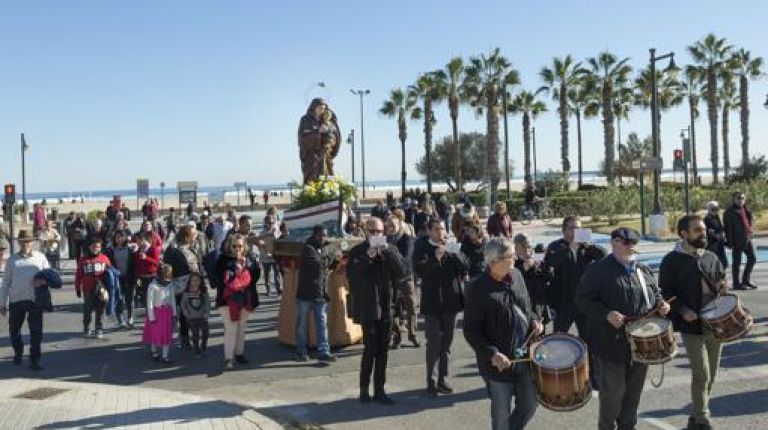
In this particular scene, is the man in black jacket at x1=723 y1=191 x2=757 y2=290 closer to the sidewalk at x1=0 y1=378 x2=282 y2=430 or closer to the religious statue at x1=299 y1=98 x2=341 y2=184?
the religious statue at x1=299 y1=98 x2=341 y2=184

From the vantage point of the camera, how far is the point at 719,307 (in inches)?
246

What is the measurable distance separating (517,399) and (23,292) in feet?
21.8

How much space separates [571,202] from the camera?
3597 cm

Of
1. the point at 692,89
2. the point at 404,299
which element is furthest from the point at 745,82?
the point at 404,299

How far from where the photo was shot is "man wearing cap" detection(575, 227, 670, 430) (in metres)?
5.67

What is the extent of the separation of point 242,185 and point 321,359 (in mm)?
55493

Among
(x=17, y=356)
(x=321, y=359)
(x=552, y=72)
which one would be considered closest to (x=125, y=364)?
(x=17, y=356)

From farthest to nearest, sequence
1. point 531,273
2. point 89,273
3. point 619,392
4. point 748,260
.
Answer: point 748,260
point 89,273
point 531,273
point 619,392

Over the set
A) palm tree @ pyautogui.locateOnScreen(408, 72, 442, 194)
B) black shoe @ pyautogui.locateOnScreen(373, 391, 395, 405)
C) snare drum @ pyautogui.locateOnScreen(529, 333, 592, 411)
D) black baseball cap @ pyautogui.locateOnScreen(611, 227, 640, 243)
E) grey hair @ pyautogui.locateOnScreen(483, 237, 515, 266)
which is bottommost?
black shoe @ pyautogui.locateOnScreen(373, 391, 395, 405)

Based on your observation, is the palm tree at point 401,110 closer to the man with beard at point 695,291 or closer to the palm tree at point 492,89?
the palm tree at point 492,89

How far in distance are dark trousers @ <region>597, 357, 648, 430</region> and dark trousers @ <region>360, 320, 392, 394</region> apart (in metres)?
2.57

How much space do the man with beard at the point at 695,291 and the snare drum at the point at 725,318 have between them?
53mm

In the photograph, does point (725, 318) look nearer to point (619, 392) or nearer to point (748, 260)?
point (619, 392)

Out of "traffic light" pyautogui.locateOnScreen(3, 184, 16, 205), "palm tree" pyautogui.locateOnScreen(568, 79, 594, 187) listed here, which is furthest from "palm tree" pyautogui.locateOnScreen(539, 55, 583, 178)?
"traffic light" pyautogui.locateOnScreen(3, 184, 16, 205)
